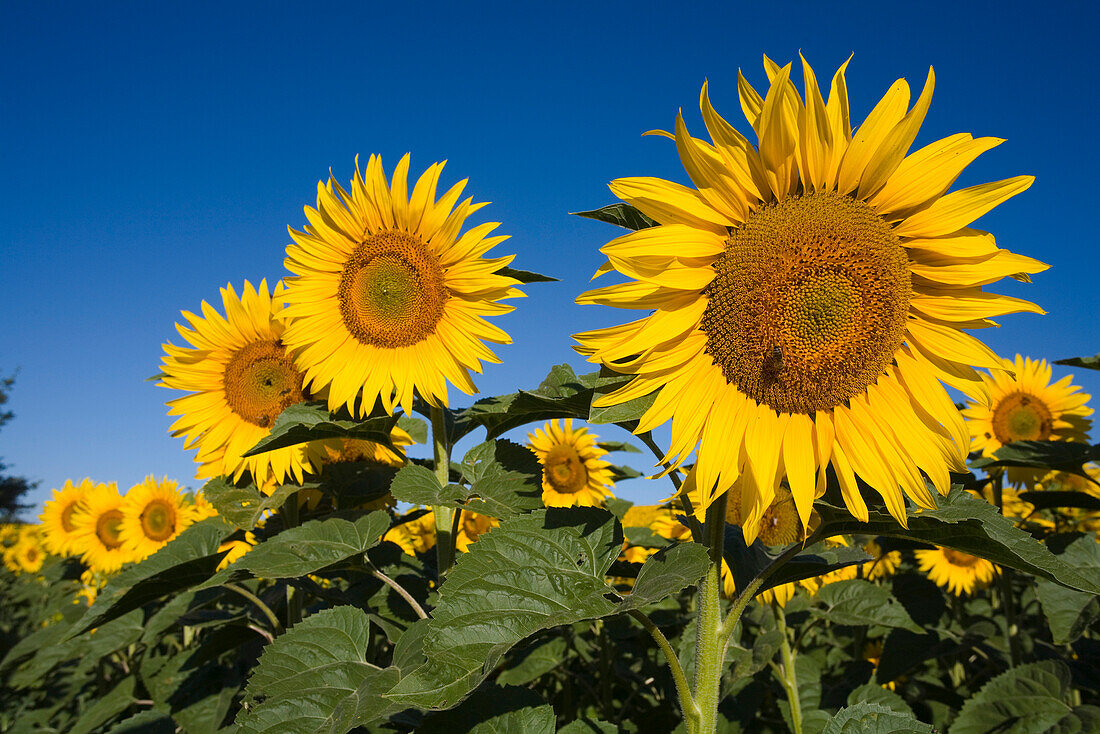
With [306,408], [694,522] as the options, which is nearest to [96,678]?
[306,408]

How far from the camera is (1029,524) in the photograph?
4.70 metres

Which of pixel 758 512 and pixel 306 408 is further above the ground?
pixel 306 408

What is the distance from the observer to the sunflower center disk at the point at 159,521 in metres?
5.55

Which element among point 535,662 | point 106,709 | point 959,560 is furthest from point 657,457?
point 959,560

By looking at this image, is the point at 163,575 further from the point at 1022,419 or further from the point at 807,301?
the point at 1022,419

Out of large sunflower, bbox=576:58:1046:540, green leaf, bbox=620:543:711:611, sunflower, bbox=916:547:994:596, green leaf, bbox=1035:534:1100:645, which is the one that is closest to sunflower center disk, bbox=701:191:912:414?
large sunflower, bbox=576:58:1046:540

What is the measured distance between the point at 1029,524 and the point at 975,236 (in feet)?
12.2

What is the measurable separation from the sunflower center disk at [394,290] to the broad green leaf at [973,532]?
1848mm

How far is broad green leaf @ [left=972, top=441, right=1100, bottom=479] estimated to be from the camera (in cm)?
334

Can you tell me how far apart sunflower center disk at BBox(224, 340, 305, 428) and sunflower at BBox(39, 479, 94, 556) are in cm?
424

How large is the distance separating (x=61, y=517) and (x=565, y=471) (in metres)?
5.10

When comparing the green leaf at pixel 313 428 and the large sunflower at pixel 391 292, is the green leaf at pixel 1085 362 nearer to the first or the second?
the large sunflower at pixel 391 292

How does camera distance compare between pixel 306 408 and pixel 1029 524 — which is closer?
pixel 306 408

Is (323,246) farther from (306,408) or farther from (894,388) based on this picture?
(894,388)
